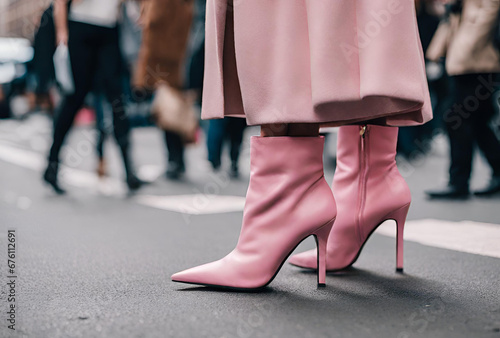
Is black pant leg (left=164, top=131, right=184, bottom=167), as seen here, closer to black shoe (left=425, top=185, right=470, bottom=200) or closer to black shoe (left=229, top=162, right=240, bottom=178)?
black shoe (left=229, top=162, right=240, bottom=178)

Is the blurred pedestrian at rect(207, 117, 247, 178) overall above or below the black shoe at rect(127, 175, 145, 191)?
above

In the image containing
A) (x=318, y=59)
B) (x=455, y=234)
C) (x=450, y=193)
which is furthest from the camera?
(x=450, y=193)

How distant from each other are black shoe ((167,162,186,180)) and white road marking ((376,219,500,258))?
2.54 metres

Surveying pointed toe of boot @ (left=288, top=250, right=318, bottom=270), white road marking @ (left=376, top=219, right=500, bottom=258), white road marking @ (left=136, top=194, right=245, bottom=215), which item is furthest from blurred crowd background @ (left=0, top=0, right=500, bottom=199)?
pointed toe of boot @ (left=288, top=250, right=318, bottom=270)

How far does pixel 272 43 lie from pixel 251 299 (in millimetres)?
631

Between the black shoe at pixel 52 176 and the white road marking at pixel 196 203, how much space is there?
579 millimetres

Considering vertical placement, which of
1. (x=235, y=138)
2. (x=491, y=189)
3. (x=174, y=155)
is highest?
(x=235, y=138)

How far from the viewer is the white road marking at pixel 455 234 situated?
2.04 metres

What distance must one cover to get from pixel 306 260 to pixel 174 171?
10.5 feet

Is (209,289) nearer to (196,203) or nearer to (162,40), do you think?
(196,203)

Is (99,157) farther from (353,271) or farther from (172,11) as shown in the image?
(353,271)

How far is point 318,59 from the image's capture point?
1312mm

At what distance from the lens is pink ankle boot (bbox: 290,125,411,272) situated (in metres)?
1.61

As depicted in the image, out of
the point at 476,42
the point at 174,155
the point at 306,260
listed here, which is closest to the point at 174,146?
the point at 174,155
